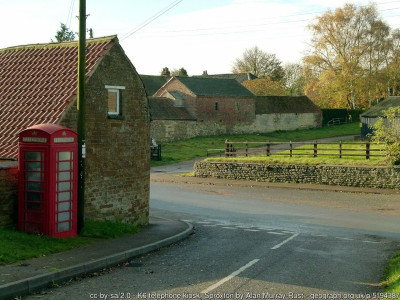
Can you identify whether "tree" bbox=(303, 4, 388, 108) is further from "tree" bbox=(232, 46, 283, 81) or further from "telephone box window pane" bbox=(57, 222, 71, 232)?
"telephone box window pane" bbox=(57, 222, 71, 232)

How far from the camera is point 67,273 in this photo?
1008 centimetres

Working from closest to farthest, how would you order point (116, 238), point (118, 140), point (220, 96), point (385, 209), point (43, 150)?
point (43, 150), point (116, 238), point (118, 140), point (385, 209), point (220, 96)

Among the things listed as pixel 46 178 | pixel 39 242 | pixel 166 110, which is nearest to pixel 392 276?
pixel 39 242

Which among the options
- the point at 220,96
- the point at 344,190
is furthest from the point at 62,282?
the point at 220,96

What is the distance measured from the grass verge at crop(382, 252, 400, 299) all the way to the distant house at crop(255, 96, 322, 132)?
185ft

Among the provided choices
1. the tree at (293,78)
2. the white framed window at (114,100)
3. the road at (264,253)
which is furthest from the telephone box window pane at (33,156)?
the tree at (293,78)

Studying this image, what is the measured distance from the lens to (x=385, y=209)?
22.9m

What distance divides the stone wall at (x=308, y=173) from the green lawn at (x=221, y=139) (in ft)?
34.9

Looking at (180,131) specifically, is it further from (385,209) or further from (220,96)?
(385,209)

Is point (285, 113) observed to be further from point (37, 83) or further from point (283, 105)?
point (37, 83)

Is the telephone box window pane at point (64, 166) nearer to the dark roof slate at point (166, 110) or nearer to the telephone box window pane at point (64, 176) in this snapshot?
the telephone box window pane at point (64, 176)

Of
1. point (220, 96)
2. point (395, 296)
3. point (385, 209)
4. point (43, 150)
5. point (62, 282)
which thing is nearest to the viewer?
point (395, 296)

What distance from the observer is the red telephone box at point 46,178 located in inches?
488

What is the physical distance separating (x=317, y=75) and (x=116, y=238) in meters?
60.7
